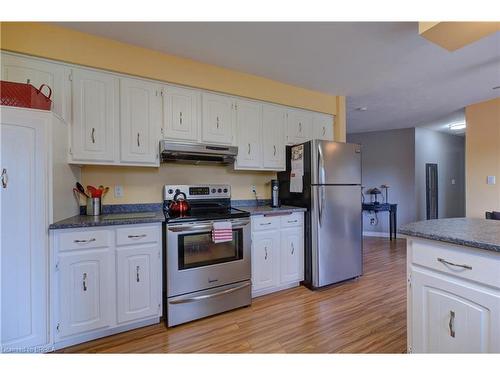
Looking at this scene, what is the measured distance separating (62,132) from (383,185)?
5694mm

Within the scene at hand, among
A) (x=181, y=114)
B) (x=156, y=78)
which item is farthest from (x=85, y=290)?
(x=156, y=78)

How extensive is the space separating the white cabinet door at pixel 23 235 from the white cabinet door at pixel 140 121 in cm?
64

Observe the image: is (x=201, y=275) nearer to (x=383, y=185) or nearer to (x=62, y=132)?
(x=62, y=132)

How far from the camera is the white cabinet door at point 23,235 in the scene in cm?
149

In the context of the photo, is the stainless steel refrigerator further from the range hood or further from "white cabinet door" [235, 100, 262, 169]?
the range hood

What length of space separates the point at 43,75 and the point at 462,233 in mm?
3043

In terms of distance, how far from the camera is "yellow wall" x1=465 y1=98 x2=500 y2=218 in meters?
3.46

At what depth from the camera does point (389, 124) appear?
482 centimetres

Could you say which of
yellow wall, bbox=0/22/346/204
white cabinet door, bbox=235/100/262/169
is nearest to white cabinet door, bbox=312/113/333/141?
yellow wall, bbox=0/22/346/204

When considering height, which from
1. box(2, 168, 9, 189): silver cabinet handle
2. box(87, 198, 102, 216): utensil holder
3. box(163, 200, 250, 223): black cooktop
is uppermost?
box(2, 168, 9, 189): silver cabinet handle

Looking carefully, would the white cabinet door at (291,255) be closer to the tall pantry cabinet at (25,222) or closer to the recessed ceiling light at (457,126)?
the tall pantry cabinet at (25,222)

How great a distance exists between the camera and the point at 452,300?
44.4 inches

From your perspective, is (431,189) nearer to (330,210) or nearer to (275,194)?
(330,210)

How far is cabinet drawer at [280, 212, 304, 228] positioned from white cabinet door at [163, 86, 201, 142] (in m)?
1.30
